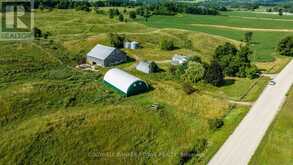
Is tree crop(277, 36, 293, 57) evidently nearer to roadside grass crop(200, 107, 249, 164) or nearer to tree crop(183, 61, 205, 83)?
tree crop(183, 61, 205, 83)

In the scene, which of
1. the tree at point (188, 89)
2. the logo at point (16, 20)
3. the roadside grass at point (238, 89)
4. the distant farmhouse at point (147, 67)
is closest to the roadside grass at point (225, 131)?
the roadside grass at point (238, 89)

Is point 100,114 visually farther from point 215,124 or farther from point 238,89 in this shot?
point 238,89

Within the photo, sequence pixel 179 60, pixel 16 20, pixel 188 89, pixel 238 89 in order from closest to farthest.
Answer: pixel 188 89 → pixel 238 89 → pixel 179 60 → pixel 16 20

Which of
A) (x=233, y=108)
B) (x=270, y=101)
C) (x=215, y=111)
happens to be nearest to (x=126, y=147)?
(x=215, y=111)

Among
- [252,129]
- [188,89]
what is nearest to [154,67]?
[188,89]

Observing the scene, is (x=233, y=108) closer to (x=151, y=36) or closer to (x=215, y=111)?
(x=215, y=111)

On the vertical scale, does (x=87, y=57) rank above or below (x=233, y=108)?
above
